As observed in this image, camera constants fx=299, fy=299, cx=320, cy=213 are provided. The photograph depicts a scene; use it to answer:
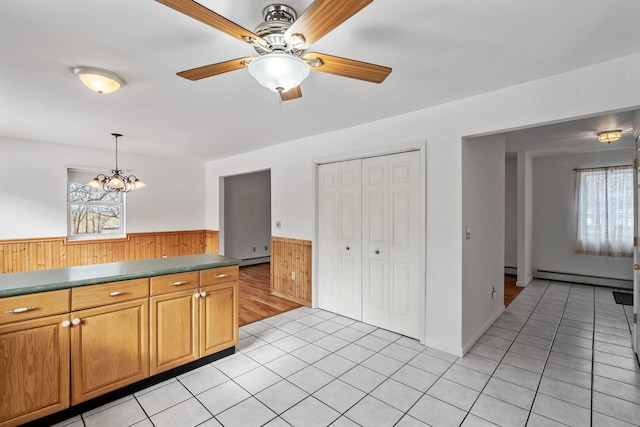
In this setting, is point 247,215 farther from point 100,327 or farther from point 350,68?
point 350,68

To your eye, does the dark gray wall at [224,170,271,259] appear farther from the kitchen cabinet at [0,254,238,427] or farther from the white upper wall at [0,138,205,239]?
the kitchen cabinet at [0,254,238,427]

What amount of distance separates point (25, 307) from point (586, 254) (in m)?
7.71

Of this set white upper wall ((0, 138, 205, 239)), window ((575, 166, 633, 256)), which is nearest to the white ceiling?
white upper wall ((0, 138, 205, 239))

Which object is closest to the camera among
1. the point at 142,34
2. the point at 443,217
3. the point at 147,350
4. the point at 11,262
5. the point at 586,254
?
the point at 142,34

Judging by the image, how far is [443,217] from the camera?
2982 millimetres

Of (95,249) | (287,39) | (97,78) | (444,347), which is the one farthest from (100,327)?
(95,249)

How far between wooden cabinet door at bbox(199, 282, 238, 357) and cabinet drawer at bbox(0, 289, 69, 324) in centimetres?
94

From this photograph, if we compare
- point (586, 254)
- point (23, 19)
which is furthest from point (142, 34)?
Result: point (586, 254)

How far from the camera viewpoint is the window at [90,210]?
495 centimetres

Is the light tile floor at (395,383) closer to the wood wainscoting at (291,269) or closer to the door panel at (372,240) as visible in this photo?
the door panel at (372,240)

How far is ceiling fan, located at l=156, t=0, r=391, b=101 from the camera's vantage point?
3.79 feet

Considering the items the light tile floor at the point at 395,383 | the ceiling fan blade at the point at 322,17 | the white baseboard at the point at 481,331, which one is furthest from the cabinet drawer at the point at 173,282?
the white baseboard at the point at 481,331

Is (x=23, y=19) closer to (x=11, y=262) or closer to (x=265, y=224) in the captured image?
(x=11, y=262)

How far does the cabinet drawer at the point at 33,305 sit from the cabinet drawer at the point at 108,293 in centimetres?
6
